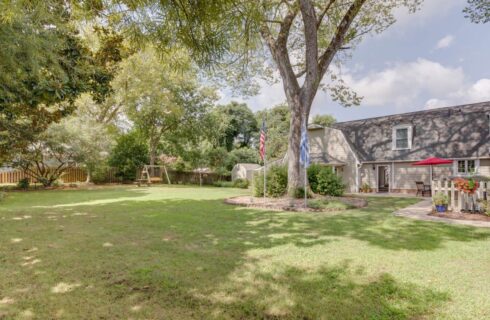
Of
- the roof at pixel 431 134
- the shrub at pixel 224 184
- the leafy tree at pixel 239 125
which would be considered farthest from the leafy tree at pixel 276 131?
the roof at pixel 431 134

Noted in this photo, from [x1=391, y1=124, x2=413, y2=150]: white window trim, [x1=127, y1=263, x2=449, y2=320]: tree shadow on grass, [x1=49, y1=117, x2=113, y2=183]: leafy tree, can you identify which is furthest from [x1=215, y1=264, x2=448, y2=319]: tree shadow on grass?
[x1=49, y1=117, x2=113, y2=183]: leafy tree

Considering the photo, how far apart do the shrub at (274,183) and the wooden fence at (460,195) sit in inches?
224

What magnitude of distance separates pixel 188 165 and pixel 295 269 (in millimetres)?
25387

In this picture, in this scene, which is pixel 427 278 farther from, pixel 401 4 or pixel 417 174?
pixel 417 174

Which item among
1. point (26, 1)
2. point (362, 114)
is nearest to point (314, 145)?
point (362, 114)

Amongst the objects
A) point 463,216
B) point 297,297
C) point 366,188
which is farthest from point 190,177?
point 297,297

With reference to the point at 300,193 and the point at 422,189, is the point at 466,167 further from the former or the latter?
the point at 300,193

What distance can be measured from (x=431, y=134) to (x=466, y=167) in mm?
2709

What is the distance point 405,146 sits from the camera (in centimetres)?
1777

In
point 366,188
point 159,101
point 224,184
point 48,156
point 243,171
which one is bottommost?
point 224,184

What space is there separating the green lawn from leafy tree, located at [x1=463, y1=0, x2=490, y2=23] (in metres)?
9.43

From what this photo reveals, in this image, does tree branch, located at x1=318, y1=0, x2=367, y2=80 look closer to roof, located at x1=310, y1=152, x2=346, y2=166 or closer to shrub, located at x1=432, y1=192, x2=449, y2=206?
shrub, located at x1=432, y1=192, x2=449, y2=206

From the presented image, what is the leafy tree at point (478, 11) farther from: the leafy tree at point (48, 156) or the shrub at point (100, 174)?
the shrub at point (100, 174)

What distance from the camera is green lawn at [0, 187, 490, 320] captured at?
2.63m
